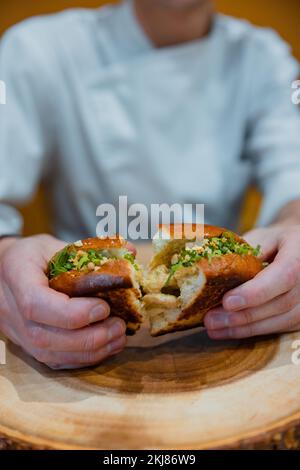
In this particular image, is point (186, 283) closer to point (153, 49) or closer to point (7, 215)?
point (7, 215)

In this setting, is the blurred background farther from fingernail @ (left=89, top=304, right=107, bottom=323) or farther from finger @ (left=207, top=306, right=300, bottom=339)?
fingernail @ (left=89, top=304, right=107, bottom=323)

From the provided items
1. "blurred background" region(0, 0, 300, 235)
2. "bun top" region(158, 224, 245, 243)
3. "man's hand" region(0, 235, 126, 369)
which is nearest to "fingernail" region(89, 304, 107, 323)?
"man's hand" region(0, 235, 126, 369)

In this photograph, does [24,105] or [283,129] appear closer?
[24,105]

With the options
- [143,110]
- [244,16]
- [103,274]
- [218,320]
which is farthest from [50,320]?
[244,16]

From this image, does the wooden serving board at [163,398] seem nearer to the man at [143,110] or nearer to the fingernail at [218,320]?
the fingernail at [218,320]
